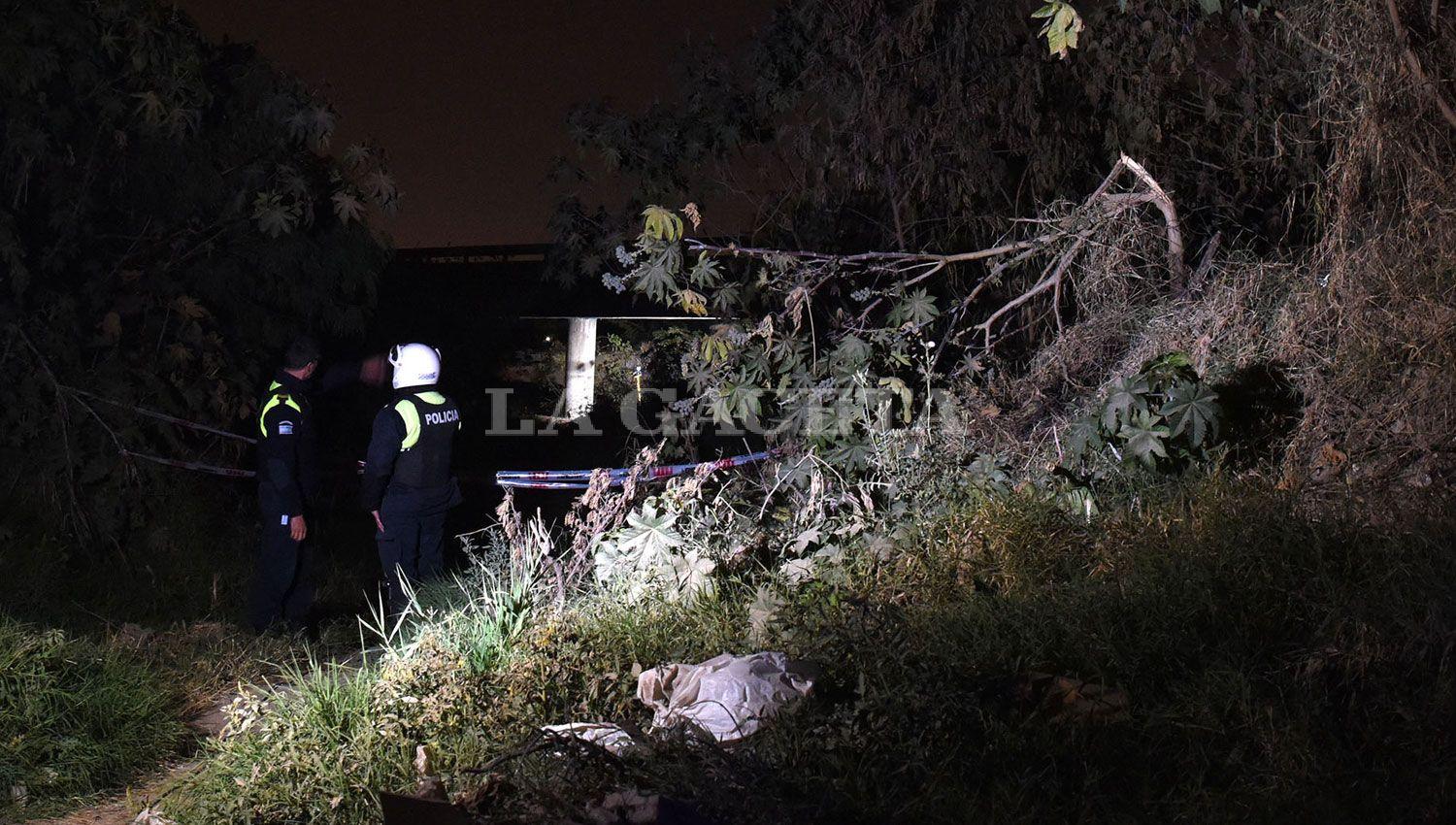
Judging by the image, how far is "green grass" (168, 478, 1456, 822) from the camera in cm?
379

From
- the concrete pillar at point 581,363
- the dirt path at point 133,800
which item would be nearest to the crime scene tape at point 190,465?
the dirt path at point 133,800

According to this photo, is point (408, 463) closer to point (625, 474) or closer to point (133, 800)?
point (625, 474)

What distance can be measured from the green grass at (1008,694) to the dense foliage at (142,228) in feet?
16.3

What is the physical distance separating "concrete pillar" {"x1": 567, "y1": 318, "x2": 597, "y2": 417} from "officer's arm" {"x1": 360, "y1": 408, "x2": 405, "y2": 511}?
1015 centimetres

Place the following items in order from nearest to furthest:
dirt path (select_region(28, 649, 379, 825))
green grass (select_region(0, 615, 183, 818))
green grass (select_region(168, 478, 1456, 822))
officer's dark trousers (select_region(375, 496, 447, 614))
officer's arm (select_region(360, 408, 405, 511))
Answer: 1. green grass (select_region(168, 478, 1456, 822))
2. dirt path (select_region(28, 649, 379, 825))
3. green grass (select_region(0, 615, 183, 818))
4. officer's arm (select_region(360, 408, 405, 511))
5. officer's dark trousers (select_region(375, 496, 447, 614))

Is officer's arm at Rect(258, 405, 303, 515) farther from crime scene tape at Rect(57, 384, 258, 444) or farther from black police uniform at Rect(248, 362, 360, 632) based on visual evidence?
crime scene tape at Rect(57, 384, 258, 444)

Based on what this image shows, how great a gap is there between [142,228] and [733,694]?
7.29m

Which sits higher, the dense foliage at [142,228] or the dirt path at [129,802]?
the dense foliage at [142,228]

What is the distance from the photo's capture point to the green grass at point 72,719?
4805mm

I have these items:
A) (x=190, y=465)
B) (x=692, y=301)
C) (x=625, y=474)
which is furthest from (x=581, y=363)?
(x=625, y=474)

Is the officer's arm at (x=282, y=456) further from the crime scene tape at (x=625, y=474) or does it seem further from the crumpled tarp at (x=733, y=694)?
the crumpled tarp at (x=733, y=694)

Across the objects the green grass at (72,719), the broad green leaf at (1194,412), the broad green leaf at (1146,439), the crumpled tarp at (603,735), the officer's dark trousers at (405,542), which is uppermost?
the broad green leaf at (1194,412)

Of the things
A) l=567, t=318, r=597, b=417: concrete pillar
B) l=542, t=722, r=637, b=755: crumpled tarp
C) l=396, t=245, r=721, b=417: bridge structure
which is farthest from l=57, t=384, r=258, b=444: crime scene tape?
l=567, t=318, r=597, b=417: concrete pillar

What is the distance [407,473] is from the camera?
23.0 ft
